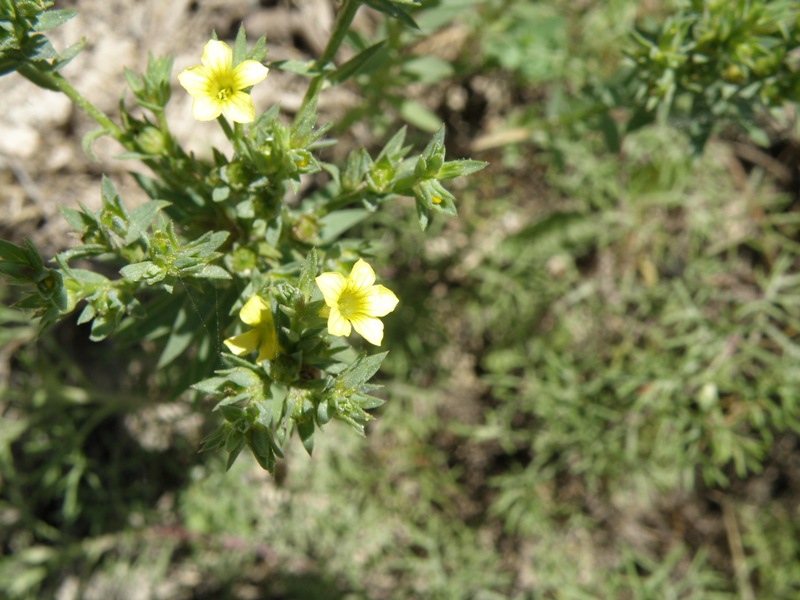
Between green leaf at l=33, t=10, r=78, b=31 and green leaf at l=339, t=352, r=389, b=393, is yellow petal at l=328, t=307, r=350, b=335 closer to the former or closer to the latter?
green leaf at l=339, t=352, r=389, b=393

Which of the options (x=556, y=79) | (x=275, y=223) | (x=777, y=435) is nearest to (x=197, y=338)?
(x=275, y=223)

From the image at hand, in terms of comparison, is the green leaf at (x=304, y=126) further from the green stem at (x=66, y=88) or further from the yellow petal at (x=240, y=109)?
the green stem at (x=66, y=88)

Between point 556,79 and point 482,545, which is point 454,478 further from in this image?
point 556,79

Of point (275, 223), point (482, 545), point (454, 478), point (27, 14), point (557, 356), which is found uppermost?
point (27, 14)

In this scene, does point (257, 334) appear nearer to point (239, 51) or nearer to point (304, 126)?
point (304, 126)

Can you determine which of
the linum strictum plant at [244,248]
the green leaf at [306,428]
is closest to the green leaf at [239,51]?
the linum strictum plant at [244,248]

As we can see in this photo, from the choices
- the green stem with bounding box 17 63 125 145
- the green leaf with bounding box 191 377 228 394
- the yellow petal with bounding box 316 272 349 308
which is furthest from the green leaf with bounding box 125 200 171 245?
the yellow petal with bounding box 316 272 349 308
